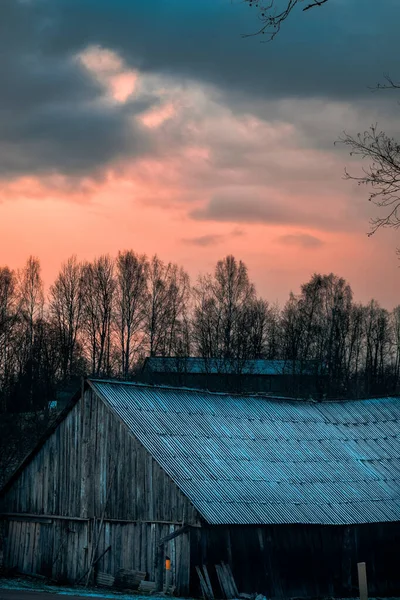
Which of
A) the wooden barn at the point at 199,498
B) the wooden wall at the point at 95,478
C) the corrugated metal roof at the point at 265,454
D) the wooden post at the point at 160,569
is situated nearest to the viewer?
the wooden post at the point at 160,569

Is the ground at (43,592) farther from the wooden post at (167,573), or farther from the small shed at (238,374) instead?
the small shed at (238,374)

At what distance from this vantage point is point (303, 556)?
36781 millimetres

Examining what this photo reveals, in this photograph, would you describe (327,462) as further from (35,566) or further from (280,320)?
(280,320)

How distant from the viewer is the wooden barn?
34844mm

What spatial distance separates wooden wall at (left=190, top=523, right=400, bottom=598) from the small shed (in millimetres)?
52231

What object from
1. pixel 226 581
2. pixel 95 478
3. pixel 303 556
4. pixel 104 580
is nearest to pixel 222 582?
pixel 226 581

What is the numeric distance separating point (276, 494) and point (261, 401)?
Result: 27.9 feet

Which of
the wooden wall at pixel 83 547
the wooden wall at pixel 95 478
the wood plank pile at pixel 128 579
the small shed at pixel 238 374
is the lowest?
the wood plank pile at pixel 128 579

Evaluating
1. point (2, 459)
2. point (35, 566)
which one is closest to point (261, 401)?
point (35, 566)

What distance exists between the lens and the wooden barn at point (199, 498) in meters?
34.8

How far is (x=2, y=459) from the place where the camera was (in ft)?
222

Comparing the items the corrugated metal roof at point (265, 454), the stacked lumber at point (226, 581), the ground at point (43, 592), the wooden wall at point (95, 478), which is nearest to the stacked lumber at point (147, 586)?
the ground at point (43, 592)

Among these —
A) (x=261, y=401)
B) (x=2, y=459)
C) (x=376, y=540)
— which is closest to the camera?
(x=376, y=540)

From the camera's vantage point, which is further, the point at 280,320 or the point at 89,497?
the point at 280,320
